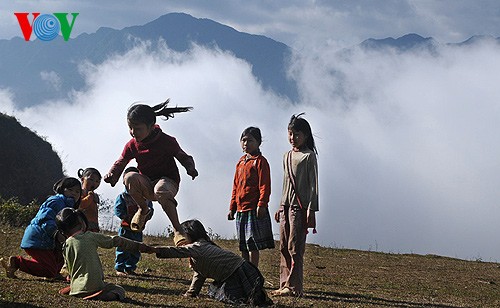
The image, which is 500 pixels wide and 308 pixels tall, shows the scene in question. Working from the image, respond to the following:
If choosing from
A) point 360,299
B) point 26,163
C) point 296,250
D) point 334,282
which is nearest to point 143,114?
point 296,250

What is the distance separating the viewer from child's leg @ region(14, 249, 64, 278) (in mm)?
8547

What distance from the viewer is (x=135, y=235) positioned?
33.1ft

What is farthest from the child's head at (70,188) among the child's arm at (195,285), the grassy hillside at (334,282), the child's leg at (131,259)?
the child's arm at (195,285)

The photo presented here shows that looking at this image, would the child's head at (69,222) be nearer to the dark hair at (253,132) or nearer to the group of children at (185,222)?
the group of children at (185,222)

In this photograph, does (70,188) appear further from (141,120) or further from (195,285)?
(195,285)

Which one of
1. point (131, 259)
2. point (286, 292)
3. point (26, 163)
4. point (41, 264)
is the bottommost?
point (41, 264)

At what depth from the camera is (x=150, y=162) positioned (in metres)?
8.28

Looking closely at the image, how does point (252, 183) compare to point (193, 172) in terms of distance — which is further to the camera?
point (252, 183)

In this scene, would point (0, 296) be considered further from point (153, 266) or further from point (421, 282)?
point (421, 282)

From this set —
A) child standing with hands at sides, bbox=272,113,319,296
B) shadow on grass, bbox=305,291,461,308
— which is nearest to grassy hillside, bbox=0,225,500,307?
shadow on grass, bbox=305,291,461,308

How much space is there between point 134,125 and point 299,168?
2240mm

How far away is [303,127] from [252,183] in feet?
3.47

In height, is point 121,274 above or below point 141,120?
below

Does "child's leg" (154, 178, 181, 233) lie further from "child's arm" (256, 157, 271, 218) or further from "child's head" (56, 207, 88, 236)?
"child's arm" (256, 157, 271, 218)
